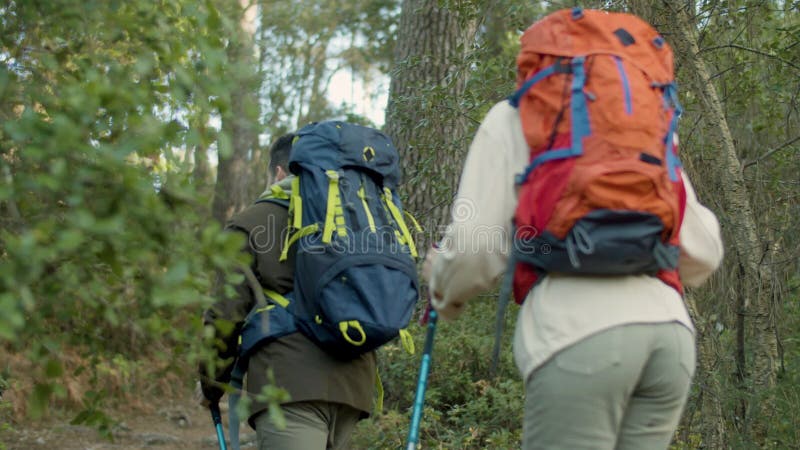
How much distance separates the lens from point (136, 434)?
25.5 feet

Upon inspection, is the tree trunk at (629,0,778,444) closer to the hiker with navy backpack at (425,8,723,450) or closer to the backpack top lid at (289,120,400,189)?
the backpack top lid at (289,120,400,189)

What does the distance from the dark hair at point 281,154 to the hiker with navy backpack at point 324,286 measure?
415mm

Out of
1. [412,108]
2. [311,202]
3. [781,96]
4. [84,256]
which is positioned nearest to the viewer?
[84,256]

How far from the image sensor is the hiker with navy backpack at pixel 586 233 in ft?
7.72

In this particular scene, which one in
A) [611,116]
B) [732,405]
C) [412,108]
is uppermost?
[412,108]

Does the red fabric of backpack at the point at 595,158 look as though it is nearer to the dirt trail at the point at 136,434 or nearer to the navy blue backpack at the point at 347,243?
the navy blue backpack at the point at 347,243

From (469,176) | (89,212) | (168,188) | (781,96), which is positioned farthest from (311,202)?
(781,96)

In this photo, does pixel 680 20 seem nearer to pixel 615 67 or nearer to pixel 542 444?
pixel 615 67

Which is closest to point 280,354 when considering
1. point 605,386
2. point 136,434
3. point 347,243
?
point 347,243

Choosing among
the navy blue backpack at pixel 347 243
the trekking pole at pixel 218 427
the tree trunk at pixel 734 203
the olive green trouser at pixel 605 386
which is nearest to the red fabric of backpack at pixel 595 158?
the olive green trouser at pixel 605 386

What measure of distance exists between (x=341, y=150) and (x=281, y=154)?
24.9 inches

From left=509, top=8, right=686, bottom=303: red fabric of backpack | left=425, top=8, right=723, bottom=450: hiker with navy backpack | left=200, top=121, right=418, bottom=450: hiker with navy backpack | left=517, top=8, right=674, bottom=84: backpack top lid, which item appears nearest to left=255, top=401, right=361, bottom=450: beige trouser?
left=200, top=121, right=418, bottom=450: hiker with navy backpack

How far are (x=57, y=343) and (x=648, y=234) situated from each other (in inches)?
61.8

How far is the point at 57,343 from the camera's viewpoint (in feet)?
7.38
